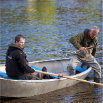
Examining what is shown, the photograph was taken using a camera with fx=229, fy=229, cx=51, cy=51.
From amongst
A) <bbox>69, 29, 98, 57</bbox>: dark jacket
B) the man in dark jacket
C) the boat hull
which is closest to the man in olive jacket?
<bbox>69, 29, 98, 57</bbox>: dark jacket

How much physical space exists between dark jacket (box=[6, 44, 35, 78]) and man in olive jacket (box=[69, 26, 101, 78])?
2.44 m

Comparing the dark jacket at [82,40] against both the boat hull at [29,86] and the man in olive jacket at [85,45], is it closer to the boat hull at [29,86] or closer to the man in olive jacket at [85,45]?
the man in olive jacket at [85,45]

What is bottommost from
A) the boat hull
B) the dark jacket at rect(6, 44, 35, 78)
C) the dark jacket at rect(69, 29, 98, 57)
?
the boat hull

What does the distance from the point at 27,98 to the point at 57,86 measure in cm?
122

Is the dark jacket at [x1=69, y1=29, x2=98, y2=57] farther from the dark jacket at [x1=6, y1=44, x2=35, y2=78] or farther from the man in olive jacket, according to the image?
the dark jacket at [x1=6, y1=44, x2=35, y2=78]

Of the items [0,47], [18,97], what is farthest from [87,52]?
[0,47]

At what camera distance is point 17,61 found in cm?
693

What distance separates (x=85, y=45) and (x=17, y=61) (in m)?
3.10

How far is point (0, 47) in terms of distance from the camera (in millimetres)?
14562

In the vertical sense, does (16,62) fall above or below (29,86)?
above

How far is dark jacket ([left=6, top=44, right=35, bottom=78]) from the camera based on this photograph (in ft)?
22.4

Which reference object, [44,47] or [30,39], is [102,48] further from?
[30,39]

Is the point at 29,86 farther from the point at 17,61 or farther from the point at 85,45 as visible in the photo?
the point at 85,45

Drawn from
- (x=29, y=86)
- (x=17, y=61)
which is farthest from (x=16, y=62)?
(x=29, y=86)
